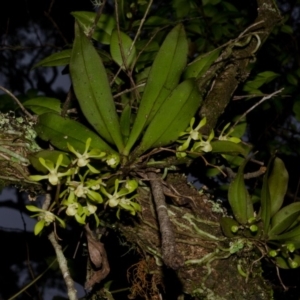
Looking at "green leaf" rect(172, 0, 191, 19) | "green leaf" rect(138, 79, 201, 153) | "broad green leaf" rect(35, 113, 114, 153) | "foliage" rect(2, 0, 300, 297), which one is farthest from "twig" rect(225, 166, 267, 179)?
"green leaf" rect(172, 0, 191, 19)

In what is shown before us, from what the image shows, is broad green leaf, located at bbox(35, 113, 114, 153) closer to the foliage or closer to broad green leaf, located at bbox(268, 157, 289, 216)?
the foliage

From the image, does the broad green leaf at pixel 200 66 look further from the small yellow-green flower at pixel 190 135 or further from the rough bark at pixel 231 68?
the small yellow-green flower at pixel 190 135

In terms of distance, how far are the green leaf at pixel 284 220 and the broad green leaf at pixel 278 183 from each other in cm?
3

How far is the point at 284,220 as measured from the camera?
A: 0.96 m

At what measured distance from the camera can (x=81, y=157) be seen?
30.4 inches

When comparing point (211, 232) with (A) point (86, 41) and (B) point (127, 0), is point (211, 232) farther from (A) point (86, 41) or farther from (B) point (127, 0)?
(B) point (127, 0)

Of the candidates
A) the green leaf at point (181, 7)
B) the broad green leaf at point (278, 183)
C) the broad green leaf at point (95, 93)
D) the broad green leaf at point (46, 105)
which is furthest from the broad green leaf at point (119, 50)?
the green leaf at point (181, 7)

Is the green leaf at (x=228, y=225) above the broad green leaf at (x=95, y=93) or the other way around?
the other way around

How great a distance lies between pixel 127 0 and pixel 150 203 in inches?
32.6

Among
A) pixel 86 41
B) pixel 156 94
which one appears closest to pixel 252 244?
pixel 156 94

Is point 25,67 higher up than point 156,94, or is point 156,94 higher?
point 156,94

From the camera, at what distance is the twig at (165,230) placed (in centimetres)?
66

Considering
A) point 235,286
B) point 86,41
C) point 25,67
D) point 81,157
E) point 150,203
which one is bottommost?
point 25,67

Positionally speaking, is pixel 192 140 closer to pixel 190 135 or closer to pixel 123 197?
pixel 190 135
